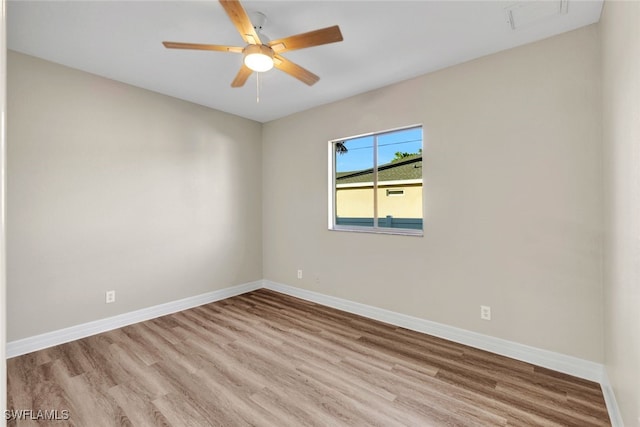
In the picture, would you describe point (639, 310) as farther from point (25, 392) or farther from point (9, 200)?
point (9, 200)

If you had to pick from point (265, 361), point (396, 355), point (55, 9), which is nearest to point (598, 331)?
point (396, 355)

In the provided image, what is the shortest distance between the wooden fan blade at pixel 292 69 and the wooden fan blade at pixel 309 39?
0.38 ft

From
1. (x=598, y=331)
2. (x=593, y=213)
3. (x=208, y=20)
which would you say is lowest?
(x=598, y=331)

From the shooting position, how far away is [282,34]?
7.34 ft

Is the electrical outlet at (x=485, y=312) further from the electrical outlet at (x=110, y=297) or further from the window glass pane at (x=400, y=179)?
the electrical outlet at (x=110, y=297)

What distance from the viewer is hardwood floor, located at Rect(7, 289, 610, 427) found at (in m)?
1.75

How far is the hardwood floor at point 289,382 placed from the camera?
5.73ft

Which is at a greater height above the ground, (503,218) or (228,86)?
(228,86)

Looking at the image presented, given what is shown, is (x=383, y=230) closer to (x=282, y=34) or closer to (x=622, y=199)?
(x=622, y=199)

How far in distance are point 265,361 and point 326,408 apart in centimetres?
74

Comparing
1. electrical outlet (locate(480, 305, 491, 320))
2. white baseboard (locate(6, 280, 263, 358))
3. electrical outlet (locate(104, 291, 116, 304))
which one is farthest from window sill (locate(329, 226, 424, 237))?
electrical outlet (locate(104, 291, 116, 304))

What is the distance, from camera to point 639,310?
122 cm

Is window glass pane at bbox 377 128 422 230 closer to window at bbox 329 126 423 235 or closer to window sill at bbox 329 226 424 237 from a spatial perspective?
window at bbox 329 126 423 235

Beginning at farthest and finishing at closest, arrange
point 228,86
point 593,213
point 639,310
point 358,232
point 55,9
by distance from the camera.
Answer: point 358,232 < point 228,86 < point 593,213 < point 55,9 < point 639,310
